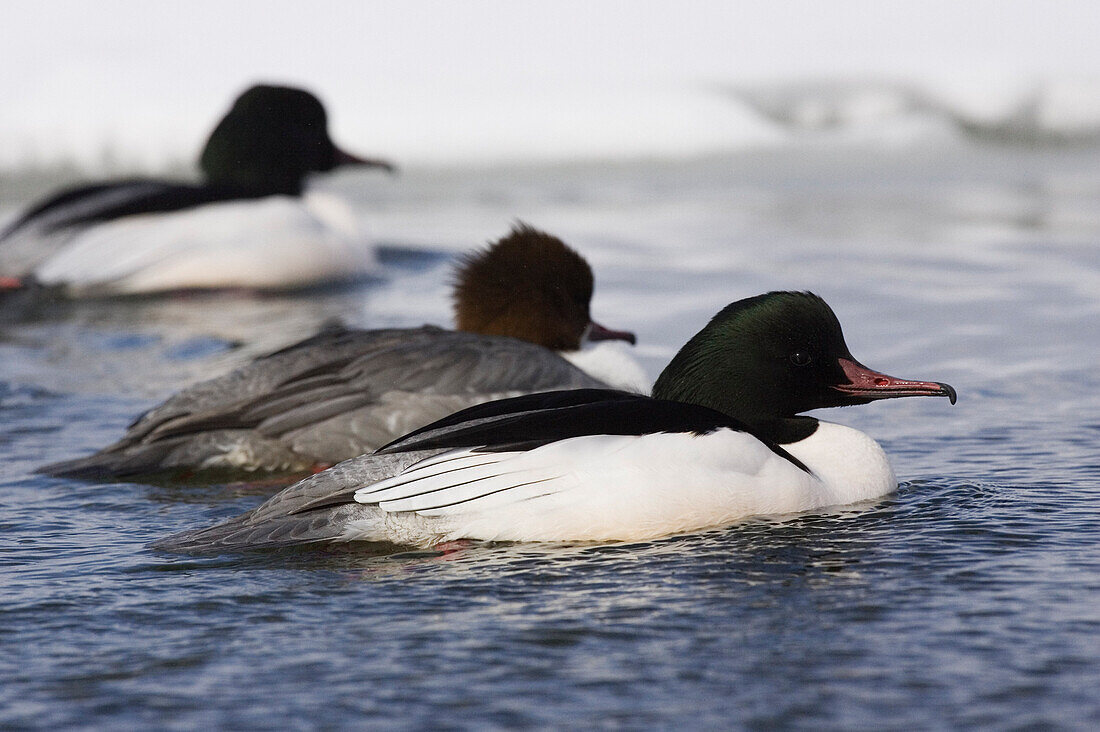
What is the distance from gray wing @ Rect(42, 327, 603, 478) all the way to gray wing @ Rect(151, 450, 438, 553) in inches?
41.6

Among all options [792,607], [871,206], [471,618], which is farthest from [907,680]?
[871,206]

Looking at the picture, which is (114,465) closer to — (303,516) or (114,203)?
(303,516)

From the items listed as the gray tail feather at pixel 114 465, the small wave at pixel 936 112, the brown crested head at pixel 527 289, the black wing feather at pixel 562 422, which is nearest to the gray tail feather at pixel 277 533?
the black wing feather at pixel 562 422

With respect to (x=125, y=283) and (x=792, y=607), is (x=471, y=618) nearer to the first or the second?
(x=792, y=607)

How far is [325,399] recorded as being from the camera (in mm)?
5258

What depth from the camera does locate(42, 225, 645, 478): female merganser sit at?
206 inches

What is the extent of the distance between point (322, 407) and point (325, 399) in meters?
0.03

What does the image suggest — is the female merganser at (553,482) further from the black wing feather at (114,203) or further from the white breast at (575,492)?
the black wing feather at (114,203)

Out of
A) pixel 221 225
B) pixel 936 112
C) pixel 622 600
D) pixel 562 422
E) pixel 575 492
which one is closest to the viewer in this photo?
pixel 622 600

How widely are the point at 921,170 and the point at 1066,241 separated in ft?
9.79

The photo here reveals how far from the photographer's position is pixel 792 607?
3.53 m

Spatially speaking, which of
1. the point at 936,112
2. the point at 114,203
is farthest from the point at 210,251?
the point at 936,112

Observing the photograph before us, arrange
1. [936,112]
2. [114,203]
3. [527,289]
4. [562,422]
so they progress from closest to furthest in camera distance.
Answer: [562,422] → [527,289] → [114,203] → [936,112]

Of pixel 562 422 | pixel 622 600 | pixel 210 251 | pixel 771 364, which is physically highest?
pixel 210 251
